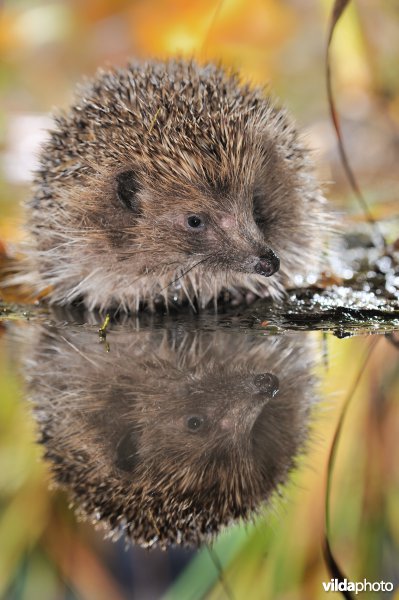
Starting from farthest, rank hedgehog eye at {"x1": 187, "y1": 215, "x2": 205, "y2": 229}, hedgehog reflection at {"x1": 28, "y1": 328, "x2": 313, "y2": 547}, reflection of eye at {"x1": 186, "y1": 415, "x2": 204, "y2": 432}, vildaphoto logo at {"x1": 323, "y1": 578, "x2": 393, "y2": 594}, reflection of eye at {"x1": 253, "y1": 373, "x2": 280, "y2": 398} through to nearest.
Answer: hedgehog eye at {"x1": 187, "y1": 215, "x2": 205, "y2": 229}
reflection of eye at {"x1": 253, "y1": 373, "x2": 280, "y2": 398}
reflection of eye at {"x1": 186, "y1": 415, "x2": 204, "y2": 432}
hedgehog reflection at {"x1": 28, "y1": 328, "x2": 313, "y2": 547}
vildaphoto logo at {"x1": 323, "y1": 578, "x2": 393, "y2": 594}

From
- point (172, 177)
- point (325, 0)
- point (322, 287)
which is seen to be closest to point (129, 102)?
point (172, 177)

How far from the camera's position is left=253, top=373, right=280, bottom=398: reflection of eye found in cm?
161

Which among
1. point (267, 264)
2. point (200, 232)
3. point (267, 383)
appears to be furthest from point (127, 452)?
point (200, 232)

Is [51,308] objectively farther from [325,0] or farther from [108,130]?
[325,0]

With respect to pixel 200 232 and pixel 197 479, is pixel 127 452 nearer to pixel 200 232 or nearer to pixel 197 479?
pixel 197 479

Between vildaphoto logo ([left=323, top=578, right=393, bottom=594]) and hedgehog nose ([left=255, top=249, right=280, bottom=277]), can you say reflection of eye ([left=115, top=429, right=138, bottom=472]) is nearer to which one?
vildaphoto logo ([left=323, top=578, right=393, bottom=594])

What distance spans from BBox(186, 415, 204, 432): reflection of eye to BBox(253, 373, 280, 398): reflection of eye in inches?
7.1

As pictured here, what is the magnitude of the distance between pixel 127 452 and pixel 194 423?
133mm

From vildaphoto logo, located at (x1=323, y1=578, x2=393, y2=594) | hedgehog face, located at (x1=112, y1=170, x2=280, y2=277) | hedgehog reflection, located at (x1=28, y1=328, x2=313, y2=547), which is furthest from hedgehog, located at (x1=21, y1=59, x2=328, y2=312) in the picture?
vildaphoto logo, located at (x1=323, y1=578, x2=393, y2=594)

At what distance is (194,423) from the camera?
1.45m

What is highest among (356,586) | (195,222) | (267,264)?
(195,222)

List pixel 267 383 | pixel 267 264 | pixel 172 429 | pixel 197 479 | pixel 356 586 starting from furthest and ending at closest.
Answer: pixel 267 264
pixel 267 383
pixel 172 429
pixel 197 479
pixel 356 586

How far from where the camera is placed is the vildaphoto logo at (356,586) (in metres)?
1.16

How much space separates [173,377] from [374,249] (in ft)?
5.02
